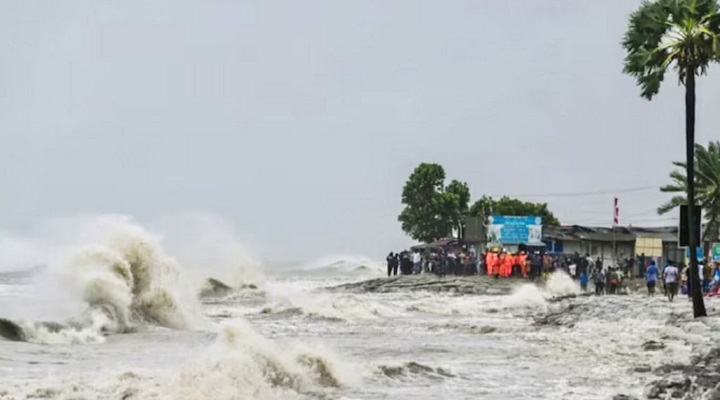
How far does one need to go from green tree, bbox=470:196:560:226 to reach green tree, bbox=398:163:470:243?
201 centimetres

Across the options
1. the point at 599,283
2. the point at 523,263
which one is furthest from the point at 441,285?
the point at 599,283

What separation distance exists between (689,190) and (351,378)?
38.8 ft

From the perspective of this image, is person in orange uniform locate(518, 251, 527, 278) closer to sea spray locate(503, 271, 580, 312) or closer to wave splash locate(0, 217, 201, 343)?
sea spray locate(503, 271, 580, 312)

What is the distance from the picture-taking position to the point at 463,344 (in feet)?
62.6

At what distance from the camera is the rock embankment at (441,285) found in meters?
41.3

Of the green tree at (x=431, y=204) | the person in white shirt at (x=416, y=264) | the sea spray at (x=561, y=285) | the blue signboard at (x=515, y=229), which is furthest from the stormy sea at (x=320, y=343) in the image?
the green tree at (x=431, y=204)

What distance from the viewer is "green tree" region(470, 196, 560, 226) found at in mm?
83438

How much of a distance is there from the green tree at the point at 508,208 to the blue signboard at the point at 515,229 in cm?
2510

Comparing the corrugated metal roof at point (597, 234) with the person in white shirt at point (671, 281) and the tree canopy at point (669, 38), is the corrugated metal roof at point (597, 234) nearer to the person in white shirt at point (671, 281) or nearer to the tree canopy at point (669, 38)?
the person in white shirt at point (671, 281)

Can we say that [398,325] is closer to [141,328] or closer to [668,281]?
[141,328]

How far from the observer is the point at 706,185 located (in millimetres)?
44688

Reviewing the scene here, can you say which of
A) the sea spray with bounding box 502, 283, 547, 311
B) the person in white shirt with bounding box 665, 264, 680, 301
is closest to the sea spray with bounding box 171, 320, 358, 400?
the person in white shirt with bounding box 665, 264, 680, 301

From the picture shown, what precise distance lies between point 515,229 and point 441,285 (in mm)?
15306

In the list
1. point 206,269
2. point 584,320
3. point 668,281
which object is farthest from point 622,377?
point 206,269
